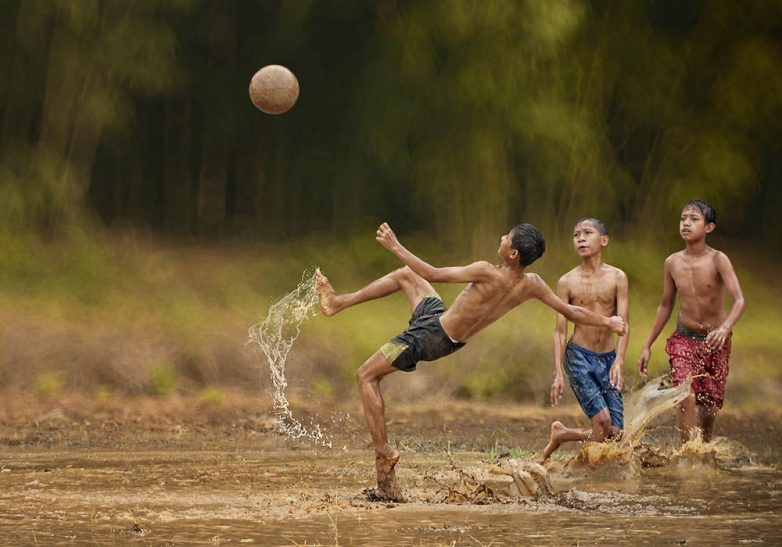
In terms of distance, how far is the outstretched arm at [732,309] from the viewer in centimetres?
866

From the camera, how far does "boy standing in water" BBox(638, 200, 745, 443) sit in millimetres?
9000

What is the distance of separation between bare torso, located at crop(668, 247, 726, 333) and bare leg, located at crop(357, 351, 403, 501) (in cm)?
223

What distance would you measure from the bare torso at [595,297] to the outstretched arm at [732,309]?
0.59 metres

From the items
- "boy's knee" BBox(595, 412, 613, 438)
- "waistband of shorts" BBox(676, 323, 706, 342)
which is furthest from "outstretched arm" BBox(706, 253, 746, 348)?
"boy's knee" BBox(595, 412, 613, 438)

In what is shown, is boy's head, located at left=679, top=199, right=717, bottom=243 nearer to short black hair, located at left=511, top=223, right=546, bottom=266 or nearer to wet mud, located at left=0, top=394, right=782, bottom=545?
wet mud, located at left=0, top=394, right=782, bottom=545

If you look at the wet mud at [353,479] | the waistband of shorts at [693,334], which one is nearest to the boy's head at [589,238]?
the waistband of shorts at [693,334]

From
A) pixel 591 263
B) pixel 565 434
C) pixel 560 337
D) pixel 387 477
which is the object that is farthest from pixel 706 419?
pixel 387 477

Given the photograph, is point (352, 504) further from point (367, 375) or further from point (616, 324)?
point (616, 324)

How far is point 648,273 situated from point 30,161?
5.69 m

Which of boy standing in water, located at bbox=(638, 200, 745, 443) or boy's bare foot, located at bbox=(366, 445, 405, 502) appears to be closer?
boy's bare foot, located at bbox=(366, 445, 405, 502)

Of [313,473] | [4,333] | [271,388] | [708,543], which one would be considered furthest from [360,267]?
[708,543]

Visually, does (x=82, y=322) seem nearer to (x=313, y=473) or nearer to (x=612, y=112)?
(x=313, y=473)

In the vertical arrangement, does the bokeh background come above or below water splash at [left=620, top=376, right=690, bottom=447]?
above

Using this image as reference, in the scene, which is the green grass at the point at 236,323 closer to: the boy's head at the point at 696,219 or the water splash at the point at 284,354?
the water splash at the point at 284,354
